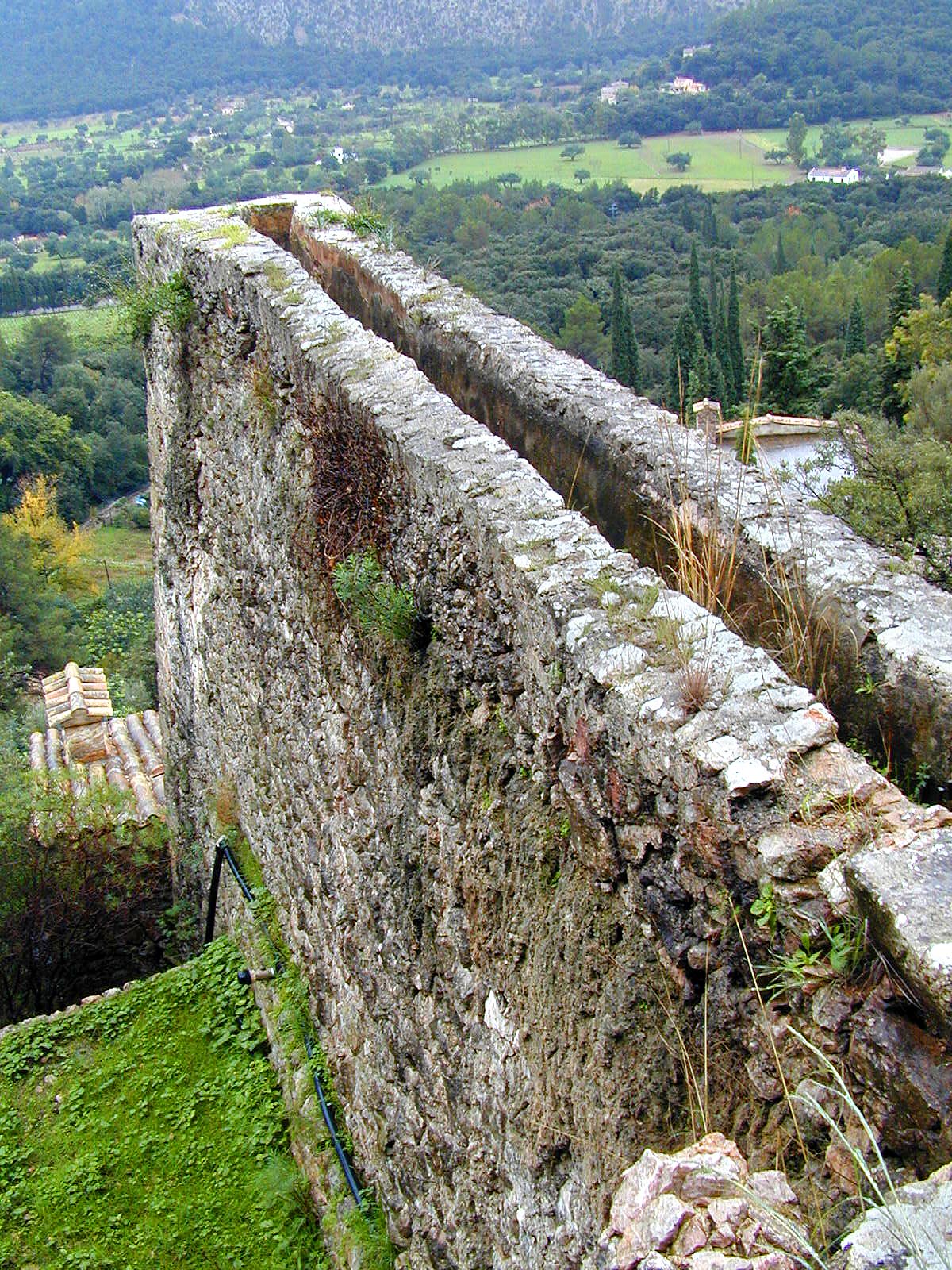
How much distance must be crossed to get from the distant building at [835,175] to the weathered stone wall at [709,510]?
244 ft

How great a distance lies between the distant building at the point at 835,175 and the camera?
71.1 m

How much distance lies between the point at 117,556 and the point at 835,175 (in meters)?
58.9

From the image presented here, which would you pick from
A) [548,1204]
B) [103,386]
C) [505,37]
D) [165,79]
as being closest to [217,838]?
[548,1204]

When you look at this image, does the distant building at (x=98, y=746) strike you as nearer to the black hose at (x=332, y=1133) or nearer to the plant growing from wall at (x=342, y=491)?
A: the black hose at (x=332, y=1133)

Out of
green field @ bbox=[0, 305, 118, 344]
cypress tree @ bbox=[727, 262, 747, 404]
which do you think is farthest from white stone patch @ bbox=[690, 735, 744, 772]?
green field @ bbox=[0, 305, 118, 344]

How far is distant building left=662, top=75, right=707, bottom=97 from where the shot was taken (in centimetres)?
10316

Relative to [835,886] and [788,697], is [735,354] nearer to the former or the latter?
[788,697]

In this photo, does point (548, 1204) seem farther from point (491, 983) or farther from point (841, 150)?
point (841, 150)

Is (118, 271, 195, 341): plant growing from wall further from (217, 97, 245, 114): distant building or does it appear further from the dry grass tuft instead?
(217, 97, 245, 114): distant building

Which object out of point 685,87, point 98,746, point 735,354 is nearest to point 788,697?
point 98,746

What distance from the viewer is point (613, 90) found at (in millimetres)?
119625

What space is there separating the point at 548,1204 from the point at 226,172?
88192mm

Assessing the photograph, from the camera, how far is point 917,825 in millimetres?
2008

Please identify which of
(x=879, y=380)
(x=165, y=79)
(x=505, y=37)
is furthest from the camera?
(x=505, y=37)
